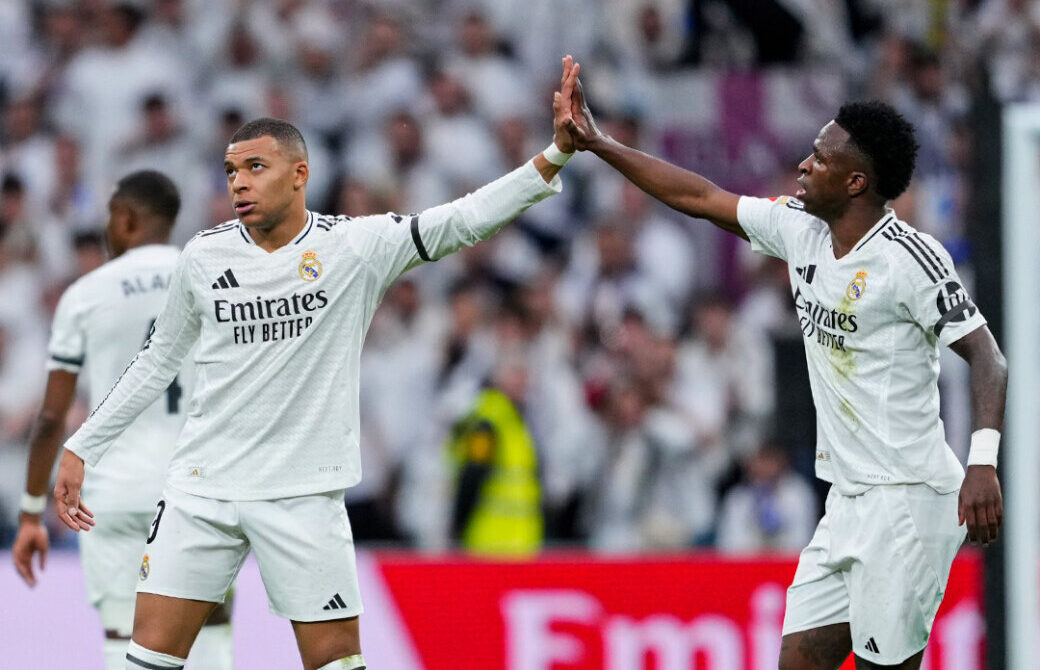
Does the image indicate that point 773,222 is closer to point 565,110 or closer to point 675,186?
point 675,186

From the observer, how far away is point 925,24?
1224 centimetres

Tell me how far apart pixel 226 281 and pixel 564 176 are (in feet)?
21.6

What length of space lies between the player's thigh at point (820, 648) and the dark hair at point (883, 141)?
1447 mm

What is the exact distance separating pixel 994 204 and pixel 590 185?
527 centimetres

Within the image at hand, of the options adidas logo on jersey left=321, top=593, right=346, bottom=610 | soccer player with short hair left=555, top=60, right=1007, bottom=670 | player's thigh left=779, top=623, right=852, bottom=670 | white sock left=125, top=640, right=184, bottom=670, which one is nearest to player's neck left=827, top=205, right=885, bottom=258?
soccer player with short hair left=555, top=60, right=1007, bottom=670

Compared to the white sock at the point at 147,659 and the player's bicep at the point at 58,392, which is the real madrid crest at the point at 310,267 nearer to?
the white sock at the point at 147,659

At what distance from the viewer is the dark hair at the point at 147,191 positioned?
646 centimetres

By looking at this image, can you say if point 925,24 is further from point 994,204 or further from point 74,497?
point 74,497

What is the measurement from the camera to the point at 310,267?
519 cm

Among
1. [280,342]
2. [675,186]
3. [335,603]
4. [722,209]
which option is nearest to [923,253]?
[722,209]

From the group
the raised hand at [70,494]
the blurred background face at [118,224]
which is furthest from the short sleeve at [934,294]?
the blurred background face at [118,224]

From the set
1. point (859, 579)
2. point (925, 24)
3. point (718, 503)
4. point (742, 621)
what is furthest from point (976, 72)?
point (859, 579)

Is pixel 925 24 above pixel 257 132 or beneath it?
above

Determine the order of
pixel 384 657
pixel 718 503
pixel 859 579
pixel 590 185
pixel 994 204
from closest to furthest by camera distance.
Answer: pixel 859 579
pixel 994 204
pixel 384 657
pixel 718 503
pixel 590 185
